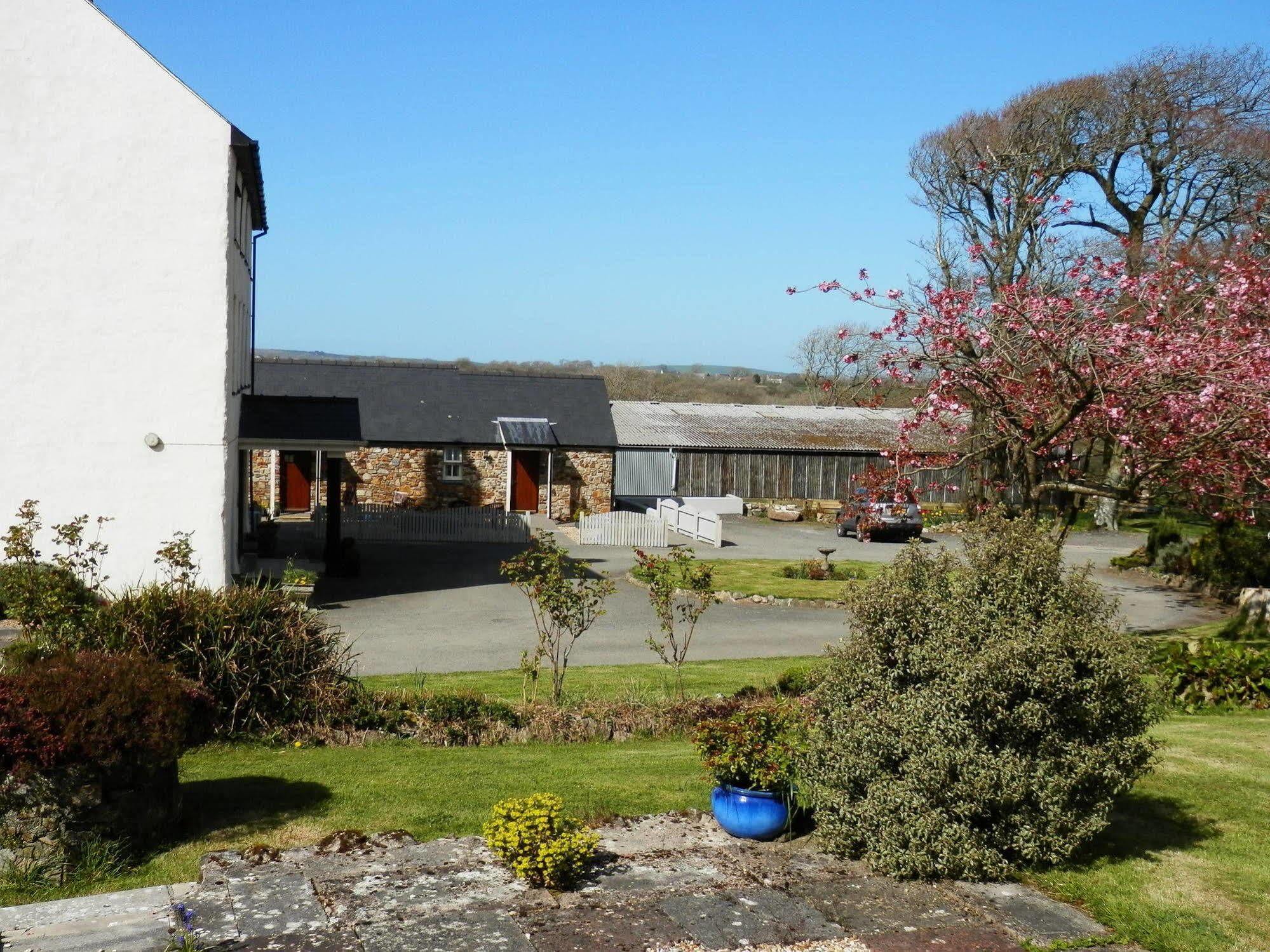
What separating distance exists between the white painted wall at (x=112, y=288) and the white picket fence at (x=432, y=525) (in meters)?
13.4

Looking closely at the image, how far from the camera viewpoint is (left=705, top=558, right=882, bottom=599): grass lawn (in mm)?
23641

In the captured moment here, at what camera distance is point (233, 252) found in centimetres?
2009

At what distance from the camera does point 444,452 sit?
121 feet

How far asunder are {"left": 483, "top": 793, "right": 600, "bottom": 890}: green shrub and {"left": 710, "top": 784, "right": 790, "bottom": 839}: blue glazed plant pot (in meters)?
1.13

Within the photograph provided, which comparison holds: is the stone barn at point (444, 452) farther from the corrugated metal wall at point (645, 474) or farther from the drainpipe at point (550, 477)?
the corrugated metal wall at point (645, 474)

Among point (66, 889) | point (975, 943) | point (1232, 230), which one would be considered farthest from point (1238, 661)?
point (1232, 230)

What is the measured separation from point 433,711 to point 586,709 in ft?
4.91

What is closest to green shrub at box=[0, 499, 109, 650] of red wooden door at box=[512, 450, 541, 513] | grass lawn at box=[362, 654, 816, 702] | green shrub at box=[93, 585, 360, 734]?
green shrub at box=[93, 585, 360, 734]

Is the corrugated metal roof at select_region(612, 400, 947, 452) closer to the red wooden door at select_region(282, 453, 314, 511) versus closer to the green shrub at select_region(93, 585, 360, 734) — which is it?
the red wooden door at select_region(282, 453, 314, 511)

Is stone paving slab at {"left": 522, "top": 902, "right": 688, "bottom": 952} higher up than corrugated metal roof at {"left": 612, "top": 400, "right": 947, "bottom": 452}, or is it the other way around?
corrugated metal roof at {"left": 612, "top": 400, "right": 947, "bottom": 452}

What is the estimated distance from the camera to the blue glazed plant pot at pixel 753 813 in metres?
7.47

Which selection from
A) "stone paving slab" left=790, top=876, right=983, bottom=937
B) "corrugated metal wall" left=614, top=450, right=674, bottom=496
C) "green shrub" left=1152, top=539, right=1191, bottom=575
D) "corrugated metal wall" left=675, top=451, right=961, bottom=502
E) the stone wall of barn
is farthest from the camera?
"corrugated metal wall" left=675, top=451, right=961, bottom=502

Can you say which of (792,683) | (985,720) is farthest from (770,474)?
(985,720)

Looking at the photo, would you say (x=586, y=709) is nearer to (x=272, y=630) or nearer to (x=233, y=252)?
→ (x=272, y=630)
